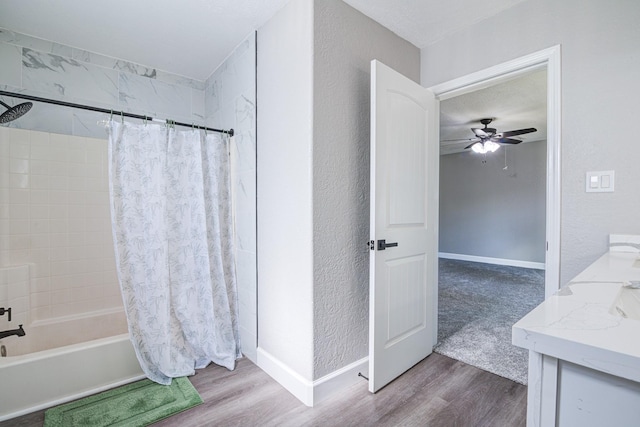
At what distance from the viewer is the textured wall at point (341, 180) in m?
1.76

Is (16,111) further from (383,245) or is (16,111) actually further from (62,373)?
(383,245)

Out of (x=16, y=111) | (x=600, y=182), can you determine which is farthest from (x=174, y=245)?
(x=600, y=182)

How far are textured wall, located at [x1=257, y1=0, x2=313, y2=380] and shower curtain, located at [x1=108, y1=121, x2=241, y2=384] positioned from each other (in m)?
0.38

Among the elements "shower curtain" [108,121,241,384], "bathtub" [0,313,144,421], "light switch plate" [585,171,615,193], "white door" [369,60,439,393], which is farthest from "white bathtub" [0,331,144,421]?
"light switch plate" [585,171,615,193]

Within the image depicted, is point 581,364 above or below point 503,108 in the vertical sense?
below

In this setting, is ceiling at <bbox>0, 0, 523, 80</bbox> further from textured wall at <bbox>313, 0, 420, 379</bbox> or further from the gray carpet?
the gray carpet

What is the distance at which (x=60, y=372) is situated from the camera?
68.1 inches

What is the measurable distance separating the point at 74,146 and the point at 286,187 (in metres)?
1.94

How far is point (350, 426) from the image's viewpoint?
1567mm

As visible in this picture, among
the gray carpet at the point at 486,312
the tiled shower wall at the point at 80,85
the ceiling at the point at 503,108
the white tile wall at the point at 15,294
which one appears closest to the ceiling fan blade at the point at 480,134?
the ceiling at the point at 503,108

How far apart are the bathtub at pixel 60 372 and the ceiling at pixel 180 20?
211cm

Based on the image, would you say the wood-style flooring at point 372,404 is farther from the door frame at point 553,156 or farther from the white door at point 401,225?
the door frame at point 553,156

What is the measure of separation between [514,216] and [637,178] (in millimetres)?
4988

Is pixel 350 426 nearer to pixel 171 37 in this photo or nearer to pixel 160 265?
pixel 160 265
